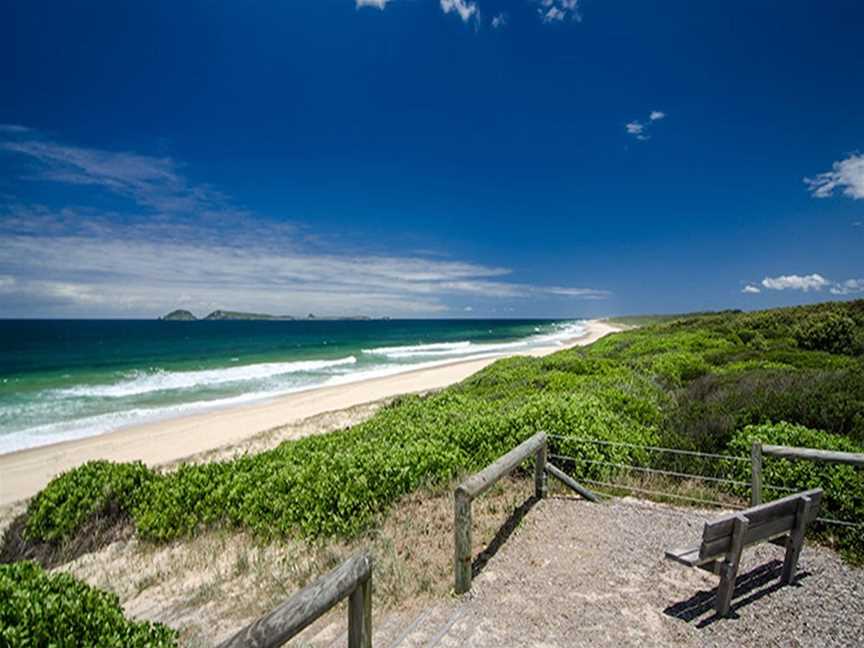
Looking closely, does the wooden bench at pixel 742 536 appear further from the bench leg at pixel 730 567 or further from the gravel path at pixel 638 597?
the gravel path at pixel 638 597

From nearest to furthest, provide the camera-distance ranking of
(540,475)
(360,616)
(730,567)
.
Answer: (360,616), (730,567), (540,475)

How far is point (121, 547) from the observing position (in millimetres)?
7371

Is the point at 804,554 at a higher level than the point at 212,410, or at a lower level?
higher

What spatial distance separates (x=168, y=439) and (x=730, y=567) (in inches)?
696

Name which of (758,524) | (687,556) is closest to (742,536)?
(758,524)

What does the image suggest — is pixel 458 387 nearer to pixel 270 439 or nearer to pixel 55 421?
pixel 270 439

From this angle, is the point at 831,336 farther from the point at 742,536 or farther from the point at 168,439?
the point at 168,439

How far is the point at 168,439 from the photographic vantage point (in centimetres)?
1691

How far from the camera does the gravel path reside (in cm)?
390

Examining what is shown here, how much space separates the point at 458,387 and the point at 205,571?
1211 centimetres

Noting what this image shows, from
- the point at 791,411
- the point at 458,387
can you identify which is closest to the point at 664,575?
the point at 791,411

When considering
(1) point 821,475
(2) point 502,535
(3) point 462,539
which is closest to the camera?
(3) point 462,539

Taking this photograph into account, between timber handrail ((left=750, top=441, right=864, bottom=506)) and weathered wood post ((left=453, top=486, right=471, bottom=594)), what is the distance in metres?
3.69

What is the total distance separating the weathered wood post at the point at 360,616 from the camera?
2998 mm
